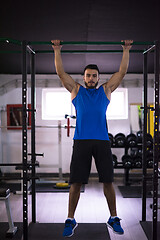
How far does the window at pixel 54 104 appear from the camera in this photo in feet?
21.9

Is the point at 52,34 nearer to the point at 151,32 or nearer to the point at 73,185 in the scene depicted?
the point at 151,32

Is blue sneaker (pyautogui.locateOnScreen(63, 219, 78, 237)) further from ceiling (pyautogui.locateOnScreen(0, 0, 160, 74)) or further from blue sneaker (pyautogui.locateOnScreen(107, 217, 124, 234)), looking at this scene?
ceiling (pyautogui.locateOnScreen(0, 0, 160, 74))

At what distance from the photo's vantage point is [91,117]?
2705mm

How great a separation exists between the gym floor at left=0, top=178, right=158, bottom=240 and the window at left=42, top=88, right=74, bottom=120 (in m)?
2.15

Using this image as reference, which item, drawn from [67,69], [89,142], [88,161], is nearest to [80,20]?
[89,142]

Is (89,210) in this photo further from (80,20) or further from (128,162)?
(80,20)

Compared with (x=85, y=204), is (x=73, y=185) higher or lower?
higher

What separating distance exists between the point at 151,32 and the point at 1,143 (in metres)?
4.36

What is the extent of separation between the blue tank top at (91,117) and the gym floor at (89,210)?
4.40 feet

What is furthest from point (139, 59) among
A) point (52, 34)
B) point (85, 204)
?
point (85, 204)

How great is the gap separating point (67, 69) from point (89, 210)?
322cm

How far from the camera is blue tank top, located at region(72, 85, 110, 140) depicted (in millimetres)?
2709

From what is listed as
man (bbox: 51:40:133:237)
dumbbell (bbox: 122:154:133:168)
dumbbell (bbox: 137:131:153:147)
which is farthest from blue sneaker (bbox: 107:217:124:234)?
dumbbell (bbox: 137:131:153:147)

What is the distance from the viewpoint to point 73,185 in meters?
2.76
